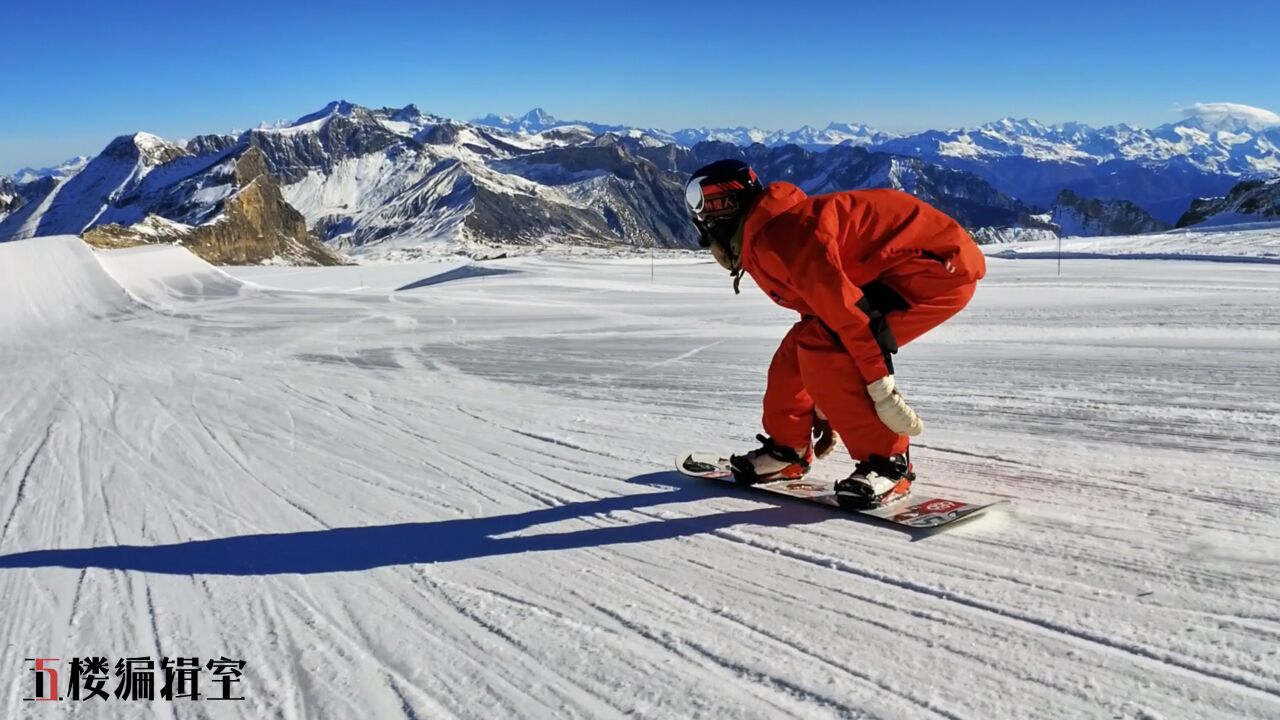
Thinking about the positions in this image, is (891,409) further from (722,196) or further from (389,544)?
(389,544)

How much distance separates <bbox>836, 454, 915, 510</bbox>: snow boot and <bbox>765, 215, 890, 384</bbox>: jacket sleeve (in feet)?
1.59

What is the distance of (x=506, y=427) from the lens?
639 centimetres

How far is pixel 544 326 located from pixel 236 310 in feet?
21.5

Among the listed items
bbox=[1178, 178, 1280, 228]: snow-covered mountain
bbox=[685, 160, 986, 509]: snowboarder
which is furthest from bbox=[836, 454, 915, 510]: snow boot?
bbox=[1178, 178, 1280, 228]: snow-covered mountain

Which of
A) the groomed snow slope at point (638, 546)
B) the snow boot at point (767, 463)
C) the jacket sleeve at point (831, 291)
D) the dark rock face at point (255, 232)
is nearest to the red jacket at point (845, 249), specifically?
the jacket sleeve at point (831, 291)

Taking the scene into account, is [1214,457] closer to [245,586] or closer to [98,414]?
[245,586]

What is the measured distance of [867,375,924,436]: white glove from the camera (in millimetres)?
3898

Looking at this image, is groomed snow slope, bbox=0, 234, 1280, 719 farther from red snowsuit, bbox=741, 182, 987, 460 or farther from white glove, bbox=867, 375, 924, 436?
red snowsuit, bbox=741, 182, 987, 460

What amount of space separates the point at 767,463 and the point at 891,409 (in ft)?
2.94

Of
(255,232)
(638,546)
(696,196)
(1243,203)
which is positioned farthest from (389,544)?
(255,232)

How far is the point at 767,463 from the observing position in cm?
459

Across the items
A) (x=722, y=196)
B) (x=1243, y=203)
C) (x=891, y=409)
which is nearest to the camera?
(x=891, y=409)

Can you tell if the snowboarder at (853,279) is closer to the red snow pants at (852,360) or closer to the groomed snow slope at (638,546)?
the red snow pants at (852,360)

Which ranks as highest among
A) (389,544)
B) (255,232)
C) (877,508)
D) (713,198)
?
(255,232)
